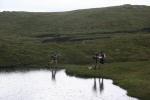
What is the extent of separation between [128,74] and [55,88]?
14.8m

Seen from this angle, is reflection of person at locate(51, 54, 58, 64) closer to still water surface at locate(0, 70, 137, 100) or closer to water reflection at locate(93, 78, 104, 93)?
still water surface at locate(0, 70, 137, 100)

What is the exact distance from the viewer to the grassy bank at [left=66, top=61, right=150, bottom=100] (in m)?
56.7

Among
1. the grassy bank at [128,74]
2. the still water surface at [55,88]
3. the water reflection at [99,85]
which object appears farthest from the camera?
the water reflection at [99,85]

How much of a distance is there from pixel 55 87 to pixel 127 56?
4287cm

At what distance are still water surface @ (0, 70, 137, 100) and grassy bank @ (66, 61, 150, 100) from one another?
4.49ft

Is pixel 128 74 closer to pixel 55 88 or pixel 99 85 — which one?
pixel 99 85

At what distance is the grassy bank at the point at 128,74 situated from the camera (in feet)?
186

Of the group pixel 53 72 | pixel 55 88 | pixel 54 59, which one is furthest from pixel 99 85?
pixel 54 59

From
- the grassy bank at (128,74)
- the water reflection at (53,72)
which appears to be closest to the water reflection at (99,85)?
the grassy bank at (128,74)

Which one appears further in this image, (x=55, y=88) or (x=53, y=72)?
(x=53, y=72)

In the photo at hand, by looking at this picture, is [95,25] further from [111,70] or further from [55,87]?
[55,87]

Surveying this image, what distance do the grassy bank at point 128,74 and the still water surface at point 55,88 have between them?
1369mm

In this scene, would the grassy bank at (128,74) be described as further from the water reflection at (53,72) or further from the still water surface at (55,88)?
→ the water reflection at (53,72)

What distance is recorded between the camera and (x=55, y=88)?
2515 inches
